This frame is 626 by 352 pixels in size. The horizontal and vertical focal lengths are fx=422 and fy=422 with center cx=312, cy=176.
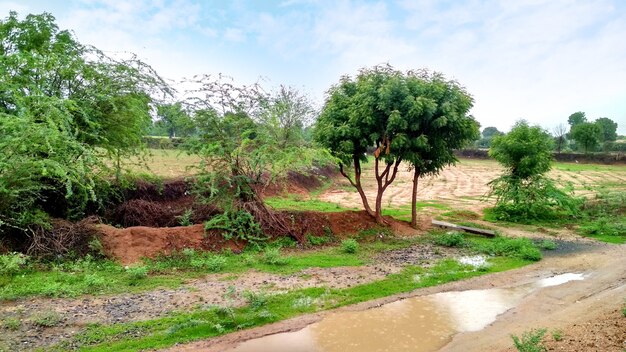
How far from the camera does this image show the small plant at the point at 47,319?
23.3 ft

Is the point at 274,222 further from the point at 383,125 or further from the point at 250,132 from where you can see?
the point at 383,125

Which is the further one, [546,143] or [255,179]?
[546,143]

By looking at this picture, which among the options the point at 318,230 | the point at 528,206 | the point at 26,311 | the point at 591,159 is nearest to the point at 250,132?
the point at 318,230

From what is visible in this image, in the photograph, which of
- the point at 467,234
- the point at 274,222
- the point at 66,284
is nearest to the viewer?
the point at 66,284

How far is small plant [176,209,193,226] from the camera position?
1302cm

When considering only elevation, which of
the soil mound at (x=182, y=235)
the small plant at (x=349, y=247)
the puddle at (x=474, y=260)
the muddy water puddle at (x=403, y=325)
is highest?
the soil mound at (x=182, y=235)

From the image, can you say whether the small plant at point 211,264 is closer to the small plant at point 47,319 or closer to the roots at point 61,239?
the roots at point 61,239

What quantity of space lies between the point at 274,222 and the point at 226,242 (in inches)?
65.6

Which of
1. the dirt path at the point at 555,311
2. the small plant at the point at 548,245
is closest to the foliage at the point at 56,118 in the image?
the dirt path at the point at 555,311

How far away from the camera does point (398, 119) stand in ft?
42.9

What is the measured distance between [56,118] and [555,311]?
11.9 m

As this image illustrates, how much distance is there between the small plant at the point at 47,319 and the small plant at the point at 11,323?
0.78ft

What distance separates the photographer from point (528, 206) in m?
17.7

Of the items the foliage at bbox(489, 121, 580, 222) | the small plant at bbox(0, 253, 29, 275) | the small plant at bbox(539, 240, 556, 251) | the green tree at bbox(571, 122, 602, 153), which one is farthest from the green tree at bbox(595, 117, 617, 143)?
the small plant at bbox(0, 253, 29, 275)
